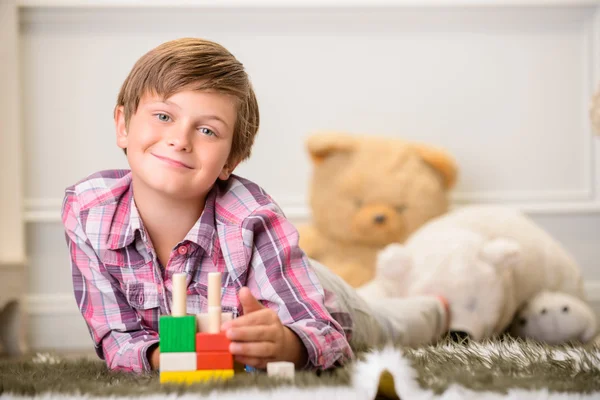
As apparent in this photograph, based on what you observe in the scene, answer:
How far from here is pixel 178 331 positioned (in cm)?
65

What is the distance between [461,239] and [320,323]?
0.77 m

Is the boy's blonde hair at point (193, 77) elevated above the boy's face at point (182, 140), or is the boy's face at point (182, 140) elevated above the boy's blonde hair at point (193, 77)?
the boy's blonde hair at point (193, 77)

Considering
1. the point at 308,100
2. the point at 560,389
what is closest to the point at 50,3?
the point at 308,100

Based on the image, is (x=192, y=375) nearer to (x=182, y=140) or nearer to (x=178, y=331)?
(x=178, y=331)

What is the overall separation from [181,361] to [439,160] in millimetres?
1315

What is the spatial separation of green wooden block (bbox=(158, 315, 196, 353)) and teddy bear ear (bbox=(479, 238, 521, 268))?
0.92 metres

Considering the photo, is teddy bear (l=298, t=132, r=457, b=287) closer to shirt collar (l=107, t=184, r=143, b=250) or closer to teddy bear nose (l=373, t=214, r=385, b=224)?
teddy bear nose (l=373, t=214, r=385, b=224)

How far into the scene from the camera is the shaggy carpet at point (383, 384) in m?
0.61

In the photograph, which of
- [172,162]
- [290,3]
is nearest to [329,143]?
[290,3]

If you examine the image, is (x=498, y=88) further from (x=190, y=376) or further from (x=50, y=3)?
(x=190, y=376)

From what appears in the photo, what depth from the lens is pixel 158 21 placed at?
2076 millimetres

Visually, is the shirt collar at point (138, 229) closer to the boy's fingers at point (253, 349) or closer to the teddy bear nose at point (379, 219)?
the boy's fingers at point (253, 349)

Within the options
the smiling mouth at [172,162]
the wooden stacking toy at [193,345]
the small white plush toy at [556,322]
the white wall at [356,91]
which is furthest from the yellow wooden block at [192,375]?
the white wall at [356,91]

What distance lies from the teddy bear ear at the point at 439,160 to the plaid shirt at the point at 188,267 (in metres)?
1.03
